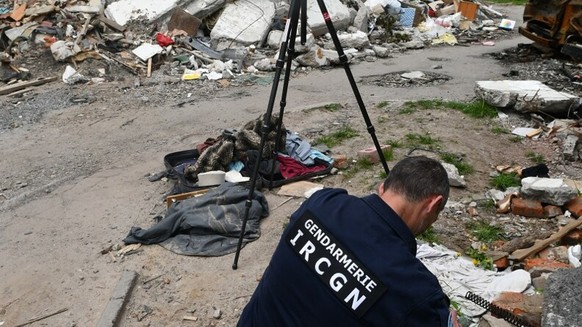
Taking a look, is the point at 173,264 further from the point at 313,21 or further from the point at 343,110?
the point at 313,21

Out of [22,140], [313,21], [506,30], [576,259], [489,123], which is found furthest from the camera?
[506,30]

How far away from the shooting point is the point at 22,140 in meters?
8.02

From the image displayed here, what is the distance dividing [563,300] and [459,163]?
3.26 meters

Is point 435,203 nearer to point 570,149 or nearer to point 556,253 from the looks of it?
point 556,253

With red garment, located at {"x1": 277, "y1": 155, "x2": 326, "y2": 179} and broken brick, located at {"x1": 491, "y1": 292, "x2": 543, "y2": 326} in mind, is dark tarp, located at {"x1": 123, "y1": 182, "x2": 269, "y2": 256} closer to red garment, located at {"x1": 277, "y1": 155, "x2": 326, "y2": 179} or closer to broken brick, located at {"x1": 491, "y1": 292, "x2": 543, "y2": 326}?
red garment, located at {"x1": 277, "y1": 155, "x2": 326, "y2": 179}

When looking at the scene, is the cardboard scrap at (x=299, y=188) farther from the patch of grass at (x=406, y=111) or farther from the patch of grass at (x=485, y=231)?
the patch of grass at (x=406, y=111)

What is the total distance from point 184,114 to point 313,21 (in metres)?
5.90

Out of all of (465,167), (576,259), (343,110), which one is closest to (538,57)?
(343,110)

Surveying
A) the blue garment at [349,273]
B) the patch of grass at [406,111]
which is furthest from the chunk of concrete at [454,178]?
the blue garment at [349,273]

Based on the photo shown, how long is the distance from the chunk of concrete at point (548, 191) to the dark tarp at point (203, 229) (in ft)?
8.79

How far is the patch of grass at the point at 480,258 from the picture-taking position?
421 centimetres

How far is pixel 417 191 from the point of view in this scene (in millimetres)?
2225

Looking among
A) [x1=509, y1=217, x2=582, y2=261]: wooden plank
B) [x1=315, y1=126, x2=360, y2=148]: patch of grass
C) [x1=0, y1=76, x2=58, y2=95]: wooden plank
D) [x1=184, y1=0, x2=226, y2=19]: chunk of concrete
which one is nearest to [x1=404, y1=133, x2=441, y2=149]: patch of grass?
[x1=315, y1=126, x2=360, y2=148]: patch of grass

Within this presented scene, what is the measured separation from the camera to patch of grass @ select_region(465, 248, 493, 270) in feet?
13.8
